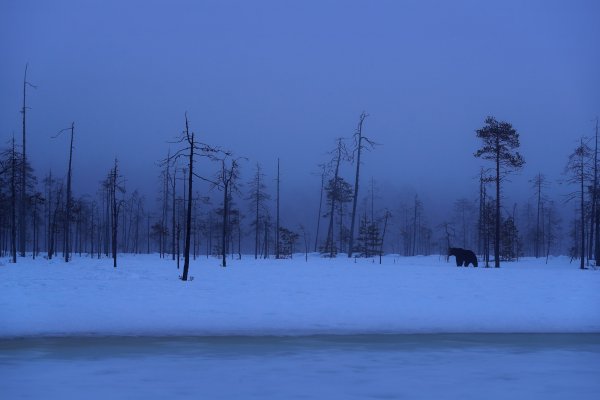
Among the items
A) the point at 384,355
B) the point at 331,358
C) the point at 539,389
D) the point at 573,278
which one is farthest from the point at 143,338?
the point at 573,278

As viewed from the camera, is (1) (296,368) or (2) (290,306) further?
(2) (290,306)

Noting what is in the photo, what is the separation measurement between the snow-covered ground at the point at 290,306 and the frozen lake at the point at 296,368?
0.96m

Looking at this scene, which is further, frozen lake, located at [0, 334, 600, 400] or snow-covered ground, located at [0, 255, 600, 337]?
snow-covered ground, located at [0, 255, 600, 337]

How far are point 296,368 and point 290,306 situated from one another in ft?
20.8

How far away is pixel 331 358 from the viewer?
33.5 ft

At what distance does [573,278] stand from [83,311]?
18.4 m

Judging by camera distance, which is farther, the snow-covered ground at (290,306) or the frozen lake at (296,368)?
the snow-covered ground at (290,306)

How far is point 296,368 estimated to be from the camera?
9.26 meters

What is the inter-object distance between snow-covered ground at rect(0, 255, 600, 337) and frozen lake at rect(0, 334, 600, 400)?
956 mm

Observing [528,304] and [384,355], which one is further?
[528,304]

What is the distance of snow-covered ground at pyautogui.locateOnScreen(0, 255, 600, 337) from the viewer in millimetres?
13586

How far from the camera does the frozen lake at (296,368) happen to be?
25.1ft

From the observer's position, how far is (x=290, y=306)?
15594 millimetres

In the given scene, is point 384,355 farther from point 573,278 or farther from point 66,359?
point 573,278
